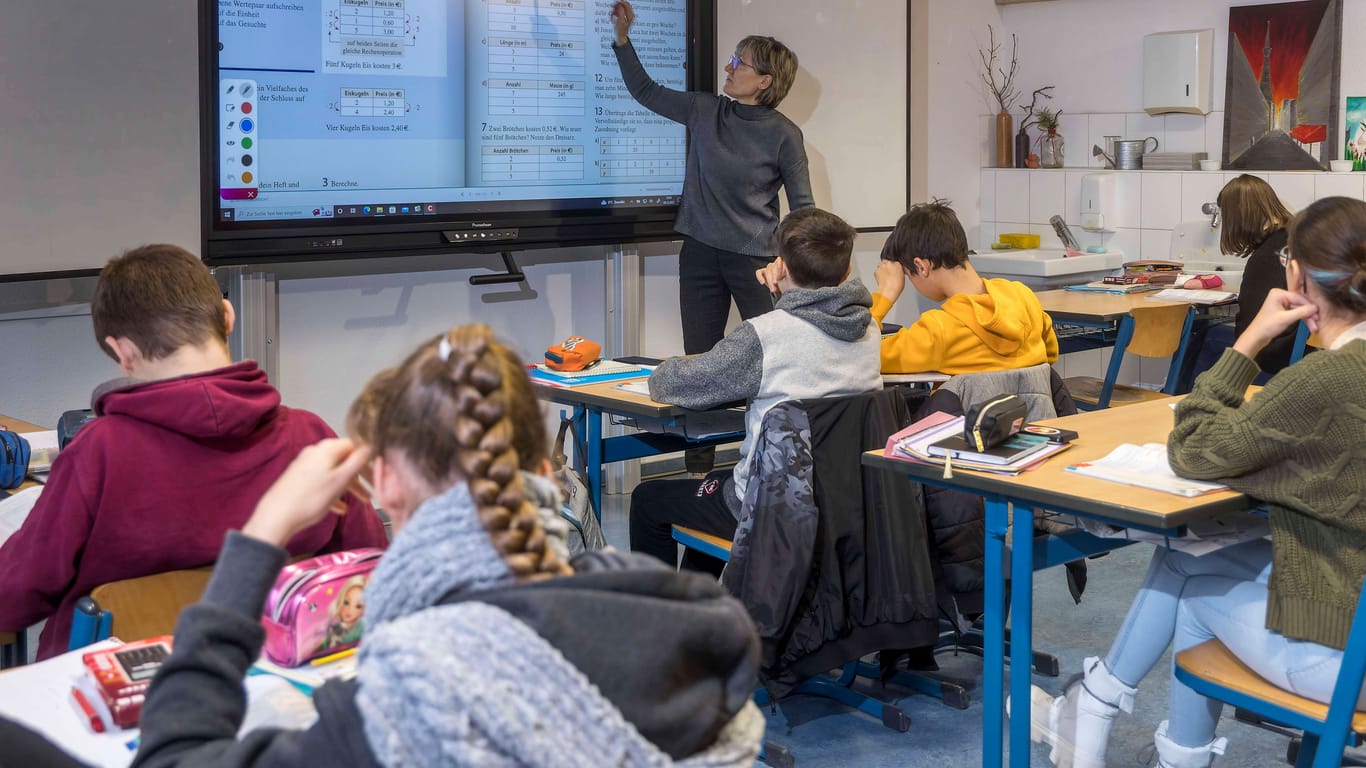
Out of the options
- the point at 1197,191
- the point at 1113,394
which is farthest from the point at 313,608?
the point at 1197,191

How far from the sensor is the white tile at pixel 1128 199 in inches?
241

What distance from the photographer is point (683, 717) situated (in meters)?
1.11

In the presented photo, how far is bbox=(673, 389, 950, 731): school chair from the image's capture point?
9.12 ft

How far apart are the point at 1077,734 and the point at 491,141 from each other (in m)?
2.86

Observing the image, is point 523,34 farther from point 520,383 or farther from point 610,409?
point 520,383

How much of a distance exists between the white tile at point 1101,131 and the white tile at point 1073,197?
0.10 metres

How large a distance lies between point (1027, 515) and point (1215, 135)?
4124 mm

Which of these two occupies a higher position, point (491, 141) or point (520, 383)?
point (491, 141)

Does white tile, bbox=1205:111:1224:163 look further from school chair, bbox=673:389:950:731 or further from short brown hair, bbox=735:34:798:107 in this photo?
school chair, bbox=673:389:950:731

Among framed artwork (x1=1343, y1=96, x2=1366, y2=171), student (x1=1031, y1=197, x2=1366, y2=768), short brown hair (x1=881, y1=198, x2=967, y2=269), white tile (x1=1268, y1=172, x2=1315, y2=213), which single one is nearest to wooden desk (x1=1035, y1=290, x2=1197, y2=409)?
white tile (x1=1268, y1=172, x2=1315, y2=213)

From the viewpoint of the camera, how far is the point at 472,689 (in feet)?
3.26

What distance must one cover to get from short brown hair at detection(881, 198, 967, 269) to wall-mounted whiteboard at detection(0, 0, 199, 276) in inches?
81.6

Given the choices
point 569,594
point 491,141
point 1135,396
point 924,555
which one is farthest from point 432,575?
point 1135,396

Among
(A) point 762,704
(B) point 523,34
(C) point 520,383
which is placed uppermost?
(B) point 523,34
